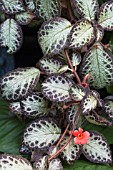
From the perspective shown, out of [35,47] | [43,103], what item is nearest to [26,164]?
[43,103]

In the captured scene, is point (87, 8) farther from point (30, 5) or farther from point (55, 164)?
point (55, 164)

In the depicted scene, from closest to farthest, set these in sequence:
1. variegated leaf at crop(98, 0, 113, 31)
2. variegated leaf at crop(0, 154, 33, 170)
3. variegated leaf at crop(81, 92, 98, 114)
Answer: variegated leaf at crop(0, 154, 33, 170), variegated leaf at crop(81, 92, 98, 114), variegated leaf at crop(98, 0, 113, 31)

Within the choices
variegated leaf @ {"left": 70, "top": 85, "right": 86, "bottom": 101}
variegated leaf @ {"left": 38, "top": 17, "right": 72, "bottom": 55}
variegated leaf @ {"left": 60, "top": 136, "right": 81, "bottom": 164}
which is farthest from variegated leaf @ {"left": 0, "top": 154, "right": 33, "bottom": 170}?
variegated leaf @ {"left": 38, "top": 17, "right": 72, "bottom": 55}

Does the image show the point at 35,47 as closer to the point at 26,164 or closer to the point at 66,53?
the point at 66,53

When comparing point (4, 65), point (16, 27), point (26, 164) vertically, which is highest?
point (16, 27)

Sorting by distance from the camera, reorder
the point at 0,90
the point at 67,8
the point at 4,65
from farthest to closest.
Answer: the point at 4,65 < the point at 67,8 < the point at 0,90

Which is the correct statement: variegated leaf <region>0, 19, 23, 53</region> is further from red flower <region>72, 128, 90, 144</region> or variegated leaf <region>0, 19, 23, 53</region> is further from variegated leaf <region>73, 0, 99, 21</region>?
red flower <region>72, 128, 90, 144</region>
